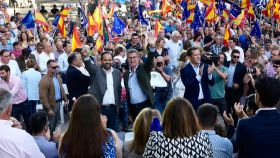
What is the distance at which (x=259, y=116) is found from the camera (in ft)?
15.0

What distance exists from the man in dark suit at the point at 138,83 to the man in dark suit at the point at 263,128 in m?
4.24

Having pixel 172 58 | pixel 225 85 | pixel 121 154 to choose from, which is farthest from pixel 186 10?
pixel 121 154

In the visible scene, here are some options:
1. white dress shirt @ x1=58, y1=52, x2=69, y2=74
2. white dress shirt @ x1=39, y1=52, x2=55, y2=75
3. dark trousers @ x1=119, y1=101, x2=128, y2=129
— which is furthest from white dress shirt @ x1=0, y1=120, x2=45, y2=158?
white dress shirt @ x1=58, y1=52, x2=69, y2=74

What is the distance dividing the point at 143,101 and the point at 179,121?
4.32 metres

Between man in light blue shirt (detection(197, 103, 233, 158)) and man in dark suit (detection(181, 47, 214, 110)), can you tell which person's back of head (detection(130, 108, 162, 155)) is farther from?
man in dark suit (detection(181, 47, 214, 110))

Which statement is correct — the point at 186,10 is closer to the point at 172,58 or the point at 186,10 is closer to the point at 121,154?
the point at 172,58

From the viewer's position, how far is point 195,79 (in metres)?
9.03

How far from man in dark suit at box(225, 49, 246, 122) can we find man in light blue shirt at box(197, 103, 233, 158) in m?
5.00

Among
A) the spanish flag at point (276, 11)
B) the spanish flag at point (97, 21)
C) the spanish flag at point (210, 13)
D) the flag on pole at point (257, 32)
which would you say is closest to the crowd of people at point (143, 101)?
the flag on pole at point (257, 32)

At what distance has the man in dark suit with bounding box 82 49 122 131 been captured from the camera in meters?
8.76

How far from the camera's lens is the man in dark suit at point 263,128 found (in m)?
4.48

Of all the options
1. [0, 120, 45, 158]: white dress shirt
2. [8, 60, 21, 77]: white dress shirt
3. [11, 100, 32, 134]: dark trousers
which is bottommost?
[11, 100, 32, 134]: dark trousers

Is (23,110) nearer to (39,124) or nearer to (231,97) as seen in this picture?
(231,97)

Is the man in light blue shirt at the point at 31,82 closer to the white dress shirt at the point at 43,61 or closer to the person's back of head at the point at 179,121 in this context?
the white dress shirt at the point at 43,61
